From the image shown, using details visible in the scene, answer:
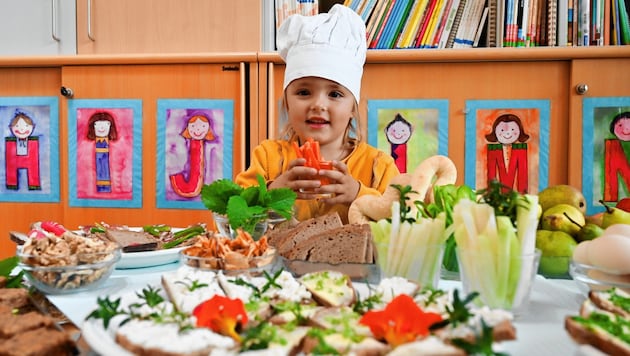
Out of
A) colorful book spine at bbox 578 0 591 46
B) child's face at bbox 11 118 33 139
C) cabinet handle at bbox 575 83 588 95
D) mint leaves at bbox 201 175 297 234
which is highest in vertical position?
colorful book spine at bbox 578 0 591 46

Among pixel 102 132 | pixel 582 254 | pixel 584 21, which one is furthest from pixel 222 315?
pixel 584 21

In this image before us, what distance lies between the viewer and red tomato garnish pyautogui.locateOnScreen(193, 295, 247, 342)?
0.51m

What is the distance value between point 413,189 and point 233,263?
360mm

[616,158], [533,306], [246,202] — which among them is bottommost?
[533,306]

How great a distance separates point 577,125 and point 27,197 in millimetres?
2309

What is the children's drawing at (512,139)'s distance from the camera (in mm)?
1953

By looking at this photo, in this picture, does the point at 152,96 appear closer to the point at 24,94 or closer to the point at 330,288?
the point at 24,94

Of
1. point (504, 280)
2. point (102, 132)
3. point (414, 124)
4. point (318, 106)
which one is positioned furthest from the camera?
point (102, 132)

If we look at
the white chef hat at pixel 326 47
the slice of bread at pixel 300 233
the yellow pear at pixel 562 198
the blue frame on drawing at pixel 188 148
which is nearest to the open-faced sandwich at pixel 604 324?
the yellow pear at pixel 562 198

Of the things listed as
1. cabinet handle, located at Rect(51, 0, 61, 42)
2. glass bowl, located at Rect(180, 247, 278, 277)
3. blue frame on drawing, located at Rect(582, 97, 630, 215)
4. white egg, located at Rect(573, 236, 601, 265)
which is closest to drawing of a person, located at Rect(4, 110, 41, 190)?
cabinet handle, located at Rect(51, 0, 61, 42)

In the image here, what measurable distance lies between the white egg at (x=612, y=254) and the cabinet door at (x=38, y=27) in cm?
215

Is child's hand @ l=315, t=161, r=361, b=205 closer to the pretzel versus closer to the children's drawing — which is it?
the pretzel

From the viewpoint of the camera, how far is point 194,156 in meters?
2.08

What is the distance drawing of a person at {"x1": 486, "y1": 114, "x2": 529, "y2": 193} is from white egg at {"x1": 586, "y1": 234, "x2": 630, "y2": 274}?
132 centimetres
